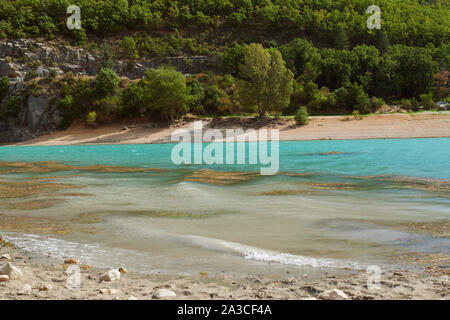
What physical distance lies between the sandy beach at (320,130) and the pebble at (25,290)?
1585 inches

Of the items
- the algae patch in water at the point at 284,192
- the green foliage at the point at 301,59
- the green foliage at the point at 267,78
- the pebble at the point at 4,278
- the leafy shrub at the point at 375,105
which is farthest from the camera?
the green foliage at the point at 301,59

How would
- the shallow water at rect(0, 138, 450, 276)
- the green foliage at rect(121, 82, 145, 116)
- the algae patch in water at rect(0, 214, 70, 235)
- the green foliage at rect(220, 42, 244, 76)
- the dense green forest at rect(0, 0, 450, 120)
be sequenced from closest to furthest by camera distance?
1. the shallow water at rect(0, 138, 450, 276)
2. the algae patch in water at rect(0, 214, 70, 235)
3. the green foliage at rect(121, 82, 145, 116)
4. the dense green forest at rect(0, 0, 450, 120)
5. the green foliage at rect(220, 42, 244, 76)

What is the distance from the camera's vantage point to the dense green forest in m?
54.8

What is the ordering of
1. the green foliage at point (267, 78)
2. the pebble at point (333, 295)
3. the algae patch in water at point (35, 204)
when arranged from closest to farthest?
the pebble at point (333, 295), the algae patch in water at point (35, 204), the green foliage at point (267, 78)

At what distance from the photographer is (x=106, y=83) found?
181 feet

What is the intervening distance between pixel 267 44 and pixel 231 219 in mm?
74921

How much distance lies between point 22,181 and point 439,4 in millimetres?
108228

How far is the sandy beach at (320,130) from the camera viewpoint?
42.1 m

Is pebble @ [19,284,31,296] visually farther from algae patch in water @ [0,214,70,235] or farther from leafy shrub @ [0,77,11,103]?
leafy shrub @ [0,77,11,103]

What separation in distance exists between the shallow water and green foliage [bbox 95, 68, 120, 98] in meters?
40.0

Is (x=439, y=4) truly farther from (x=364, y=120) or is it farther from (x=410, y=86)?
(x=364, y=120)

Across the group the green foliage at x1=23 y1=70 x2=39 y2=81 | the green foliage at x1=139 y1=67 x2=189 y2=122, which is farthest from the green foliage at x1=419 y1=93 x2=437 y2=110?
the green foliage at x1=23 y1=70 x2=39 y2=81

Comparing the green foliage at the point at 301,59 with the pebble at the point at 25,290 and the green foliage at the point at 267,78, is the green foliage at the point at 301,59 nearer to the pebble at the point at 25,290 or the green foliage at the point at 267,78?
the green foliage at the point at 267,78

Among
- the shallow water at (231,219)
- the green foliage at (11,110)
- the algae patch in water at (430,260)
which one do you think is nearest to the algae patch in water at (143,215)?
the shallow water at (231,219)
